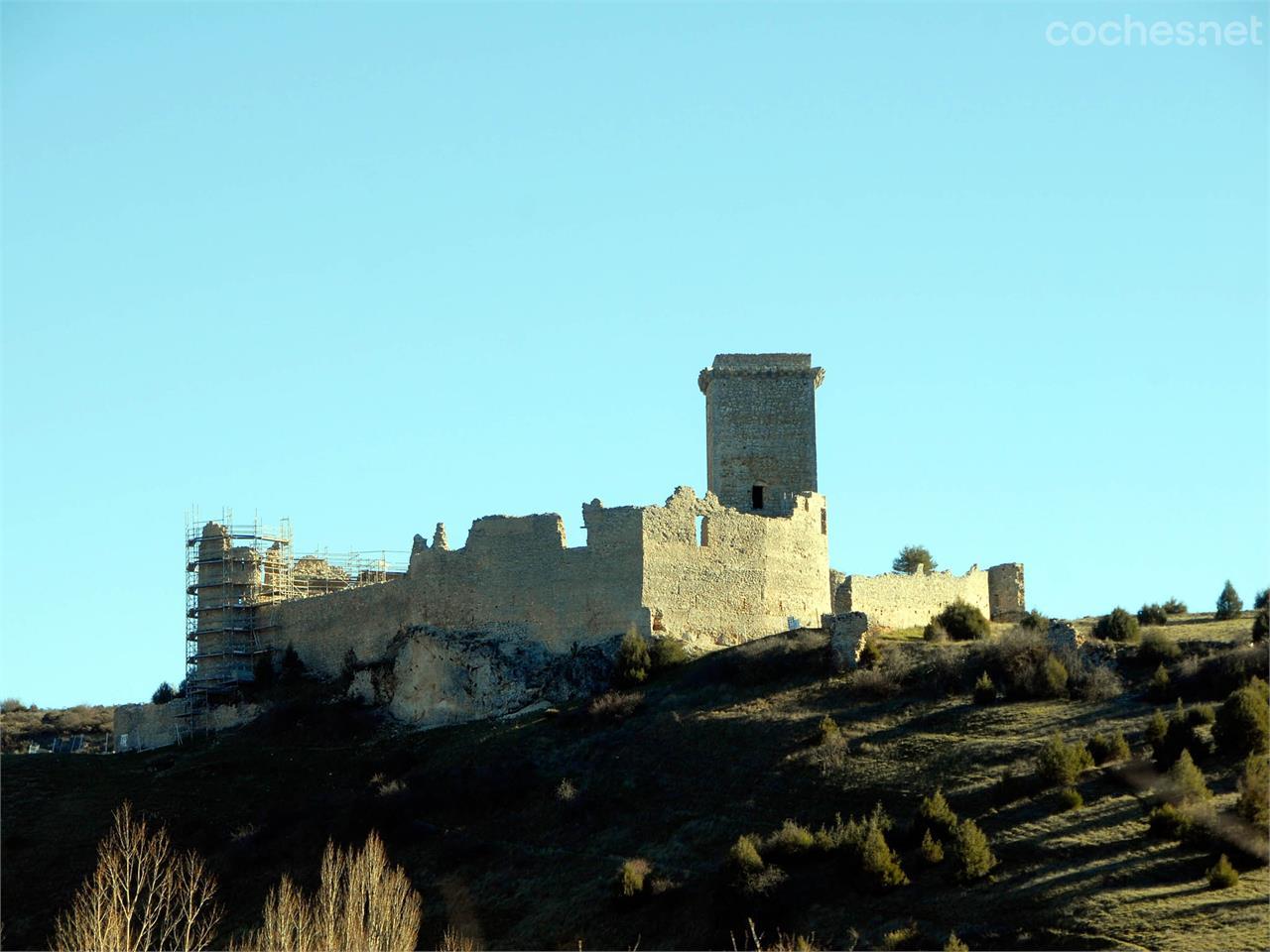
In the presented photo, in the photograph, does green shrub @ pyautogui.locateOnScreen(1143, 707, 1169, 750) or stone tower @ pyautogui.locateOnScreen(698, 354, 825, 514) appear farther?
stone tower @ pyautogui.locateOnScreen(698, 354, 825, 514)

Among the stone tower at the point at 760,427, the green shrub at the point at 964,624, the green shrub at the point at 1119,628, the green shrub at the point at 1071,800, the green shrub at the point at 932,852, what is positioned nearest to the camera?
the green shrub at the point at 932,852

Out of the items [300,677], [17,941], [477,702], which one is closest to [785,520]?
[477,702]

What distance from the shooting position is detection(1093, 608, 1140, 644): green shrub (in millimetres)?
41344

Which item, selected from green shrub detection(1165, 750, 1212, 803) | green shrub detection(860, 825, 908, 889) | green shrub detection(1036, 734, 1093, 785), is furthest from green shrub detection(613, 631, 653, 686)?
green shrub detection(1165, 750, 1212, 803)

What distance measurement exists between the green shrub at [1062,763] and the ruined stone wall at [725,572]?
1204 centimetres

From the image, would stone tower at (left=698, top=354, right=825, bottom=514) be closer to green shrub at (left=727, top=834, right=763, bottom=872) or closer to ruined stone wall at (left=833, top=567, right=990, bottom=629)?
ruined stone wall at (left=833, top=567, right=990, bottom=629)

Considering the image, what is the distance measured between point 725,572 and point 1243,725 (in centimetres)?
1448

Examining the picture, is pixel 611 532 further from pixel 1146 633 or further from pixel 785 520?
pixel 1146 633

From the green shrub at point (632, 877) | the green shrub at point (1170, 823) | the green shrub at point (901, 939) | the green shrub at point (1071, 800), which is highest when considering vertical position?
the green shrub at point (1071, 800)

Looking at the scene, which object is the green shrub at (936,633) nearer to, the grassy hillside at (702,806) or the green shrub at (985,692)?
the grassy hillside at (702,806)

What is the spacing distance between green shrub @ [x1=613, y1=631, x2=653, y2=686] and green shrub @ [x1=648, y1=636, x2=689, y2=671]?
0.10 meters

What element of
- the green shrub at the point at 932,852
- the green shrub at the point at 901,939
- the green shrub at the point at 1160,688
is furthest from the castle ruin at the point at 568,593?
the green shrub at the point at 901,939

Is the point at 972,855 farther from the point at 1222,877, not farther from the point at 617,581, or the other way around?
the point at 617,581

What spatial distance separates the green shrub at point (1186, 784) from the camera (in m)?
31.3
